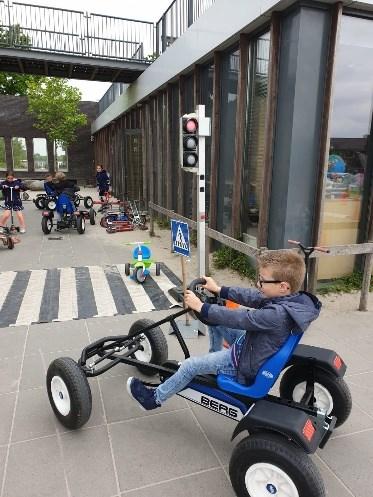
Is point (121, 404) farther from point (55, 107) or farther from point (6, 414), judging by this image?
point (55, 107)

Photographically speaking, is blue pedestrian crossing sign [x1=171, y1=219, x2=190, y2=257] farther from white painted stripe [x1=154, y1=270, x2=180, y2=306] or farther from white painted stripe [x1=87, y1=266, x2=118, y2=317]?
white painted stripe [x1=87, y1=266, x2=118, y2=317]

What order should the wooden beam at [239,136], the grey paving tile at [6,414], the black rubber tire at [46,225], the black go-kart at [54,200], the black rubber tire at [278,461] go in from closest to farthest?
the black rubber tire at [278,461]
the grey paving tile at [6,414]
the wooden beam at [239,136]
the black rubber tire at [46,225]
the black go-kart at [54,200]

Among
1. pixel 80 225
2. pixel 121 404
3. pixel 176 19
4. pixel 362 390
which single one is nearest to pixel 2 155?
pixel 80 225

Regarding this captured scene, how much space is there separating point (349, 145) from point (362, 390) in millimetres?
3959

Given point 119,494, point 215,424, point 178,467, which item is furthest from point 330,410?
point 119,494

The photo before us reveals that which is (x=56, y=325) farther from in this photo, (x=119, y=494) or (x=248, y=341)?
(x=248, y=341)

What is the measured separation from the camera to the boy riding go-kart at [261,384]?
2.20 metres

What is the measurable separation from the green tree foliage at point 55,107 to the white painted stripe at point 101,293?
74.5 ft

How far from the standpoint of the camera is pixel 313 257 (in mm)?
5500

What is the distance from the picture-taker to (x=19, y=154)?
29.5 m

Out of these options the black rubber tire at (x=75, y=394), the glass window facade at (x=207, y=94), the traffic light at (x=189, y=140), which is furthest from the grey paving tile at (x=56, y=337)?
the glass window facade at (x=207, y=94)

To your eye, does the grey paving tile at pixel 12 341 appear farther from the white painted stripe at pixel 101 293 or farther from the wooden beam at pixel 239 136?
the wooden beam at pixel 239 136

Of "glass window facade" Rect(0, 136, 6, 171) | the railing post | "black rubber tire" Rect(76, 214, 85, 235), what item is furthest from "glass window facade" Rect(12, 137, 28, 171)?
the railing post

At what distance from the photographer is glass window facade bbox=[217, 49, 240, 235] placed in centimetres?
741
